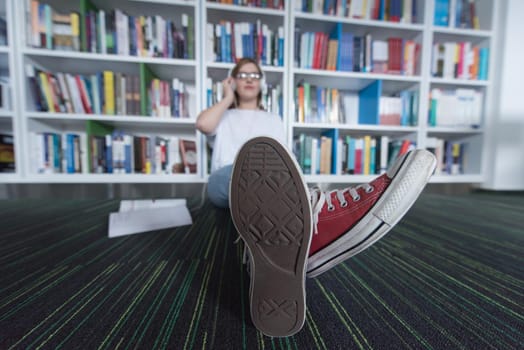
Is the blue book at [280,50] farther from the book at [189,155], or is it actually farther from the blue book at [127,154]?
the blue book at [127,154]

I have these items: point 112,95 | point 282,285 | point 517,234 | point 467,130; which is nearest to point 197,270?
point 282,285

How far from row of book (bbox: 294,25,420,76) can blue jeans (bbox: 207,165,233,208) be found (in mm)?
1025

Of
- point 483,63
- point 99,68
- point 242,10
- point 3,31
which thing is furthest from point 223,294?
point 483,63

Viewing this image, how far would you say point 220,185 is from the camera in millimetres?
872

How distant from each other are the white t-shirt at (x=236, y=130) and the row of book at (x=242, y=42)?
61cm

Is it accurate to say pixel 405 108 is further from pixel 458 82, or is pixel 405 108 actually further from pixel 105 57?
pixel 105 57

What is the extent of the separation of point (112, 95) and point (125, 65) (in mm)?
210

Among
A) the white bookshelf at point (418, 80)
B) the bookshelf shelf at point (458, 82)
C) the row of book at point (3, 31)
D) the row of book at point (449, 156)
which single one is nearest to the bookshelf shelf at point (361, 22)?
the white bookshelf at point (418, 80)

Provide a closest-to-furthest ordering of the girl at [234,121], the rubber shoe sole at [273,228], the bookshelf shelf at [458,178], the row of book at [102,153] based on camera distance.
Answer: the rubber shoe sole at [273,228] → the girl at [234,121] → the row of book at [102,153] → the bookshelf shelf at [458,178]

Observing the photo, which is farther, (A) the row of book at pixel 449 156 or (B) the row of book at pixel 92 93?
(A) the row of book at pixel 449 156

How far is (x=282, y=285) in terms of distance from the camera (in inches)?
12.2

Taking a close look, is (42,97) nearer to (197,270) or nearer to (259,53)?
(259,53)

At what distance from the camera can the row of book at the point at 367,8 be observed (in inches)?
57.7

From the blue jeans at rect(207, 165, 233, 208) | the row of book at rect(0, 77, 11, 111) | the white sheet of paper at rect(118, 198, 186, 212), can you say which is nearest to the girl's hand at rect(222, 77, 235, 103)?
the blue jeans at rect(207, 165, 233, 208)
